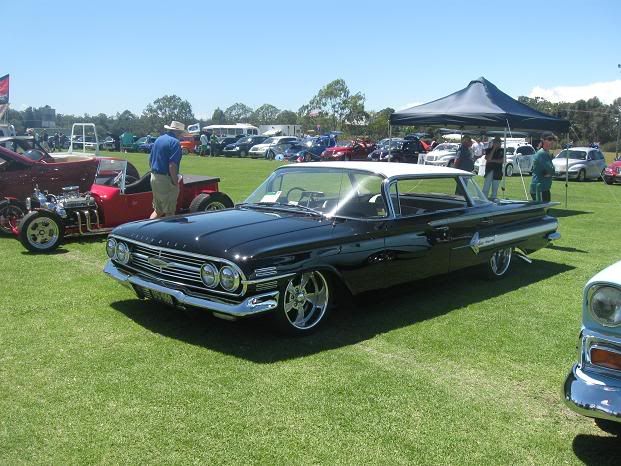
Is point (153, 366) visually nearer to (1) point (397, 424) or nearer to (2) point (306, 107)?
(1) point (397, 424)

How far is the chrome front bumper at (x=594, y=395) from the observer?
9.07ft

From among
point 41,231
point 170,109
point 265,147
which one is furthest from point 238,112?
point 41,231

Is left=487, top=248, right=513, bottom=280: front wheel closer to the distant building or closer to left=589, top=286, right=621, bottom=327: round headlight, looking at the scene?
left=589, top=286, right=621, bottom=327: round headlight

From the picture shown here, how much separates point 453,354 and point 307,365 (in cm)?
117

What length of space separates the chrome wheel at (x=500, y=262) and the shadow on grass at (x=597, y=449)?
3.53 meters

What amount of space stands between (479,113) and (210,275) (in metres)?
9.25

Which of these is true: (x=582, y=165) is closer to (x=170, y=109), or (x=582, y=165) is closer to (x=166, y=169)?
(x=166, y=169)

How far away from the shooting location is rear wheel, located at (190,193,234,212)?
9.05 metres

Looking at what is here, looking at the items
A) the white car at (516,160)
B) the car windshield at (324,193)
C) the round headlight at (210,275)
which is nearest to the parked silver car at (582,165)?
the white car at (516,160)

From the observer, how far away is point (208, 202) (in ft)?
30.1

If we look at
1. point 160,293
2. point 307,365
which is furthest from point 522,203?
point 160,293

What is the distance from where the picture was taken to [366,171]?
18.7 feet

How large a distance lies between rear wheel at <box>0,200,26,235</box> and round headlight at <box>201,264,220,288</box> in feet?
20.0

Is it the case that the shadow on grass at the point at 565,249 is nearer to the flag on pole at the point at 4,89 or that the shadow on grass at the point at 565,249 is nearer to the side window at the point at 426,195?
the side window at the point at 426,195
